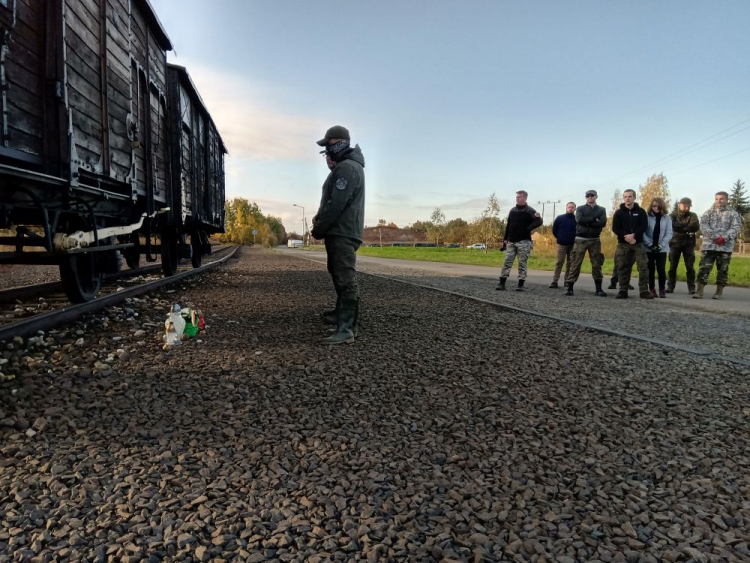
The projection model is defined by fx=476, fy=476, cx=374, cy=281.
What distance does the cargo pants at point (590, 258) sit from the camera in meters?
8.95

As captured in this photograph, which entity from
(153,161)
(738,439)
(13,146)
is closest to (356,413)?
(738,439)

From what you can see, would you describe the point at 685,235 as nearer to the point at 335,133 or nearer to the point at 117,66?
the point at 335,133

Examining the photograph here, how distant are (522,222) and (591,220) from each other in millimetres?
1294

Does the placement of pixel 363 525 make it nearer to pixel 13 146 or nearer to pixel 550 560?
pixel 550 560

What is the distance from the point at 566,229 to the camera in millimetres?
9602

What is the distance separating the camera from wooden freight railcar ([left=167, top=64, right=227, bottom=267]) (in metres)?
9.93

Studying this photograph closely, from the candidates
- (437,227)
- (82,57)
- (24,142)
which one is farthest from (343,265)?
(437,227)

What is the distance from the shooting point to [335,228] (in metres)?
4.53

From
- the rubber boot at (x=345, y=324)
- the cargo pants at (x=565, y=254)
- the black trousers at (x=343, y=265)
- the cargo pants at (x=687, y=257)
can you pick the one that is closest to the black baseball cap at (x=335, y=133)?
the black trousers at (x=343, y=265)

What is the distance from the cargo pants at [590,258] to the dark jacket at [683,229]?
5.64 ft

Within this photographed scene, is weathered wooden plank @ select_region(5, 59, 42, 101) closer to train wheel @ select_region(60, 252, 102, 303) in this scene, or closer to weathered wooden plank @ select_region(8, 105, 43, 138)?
weathered wooden plank @ select_region(8, 105, 43, 138)

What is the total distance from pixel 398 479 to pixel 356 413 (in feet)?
2.41

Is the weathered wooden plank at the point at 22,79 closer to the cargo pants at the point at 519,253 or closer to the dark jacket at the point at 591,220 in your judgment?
the cargo pants at the point at 519,253

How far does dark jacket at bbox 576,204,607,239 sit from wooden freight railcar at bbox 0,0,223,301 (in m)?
7.72
